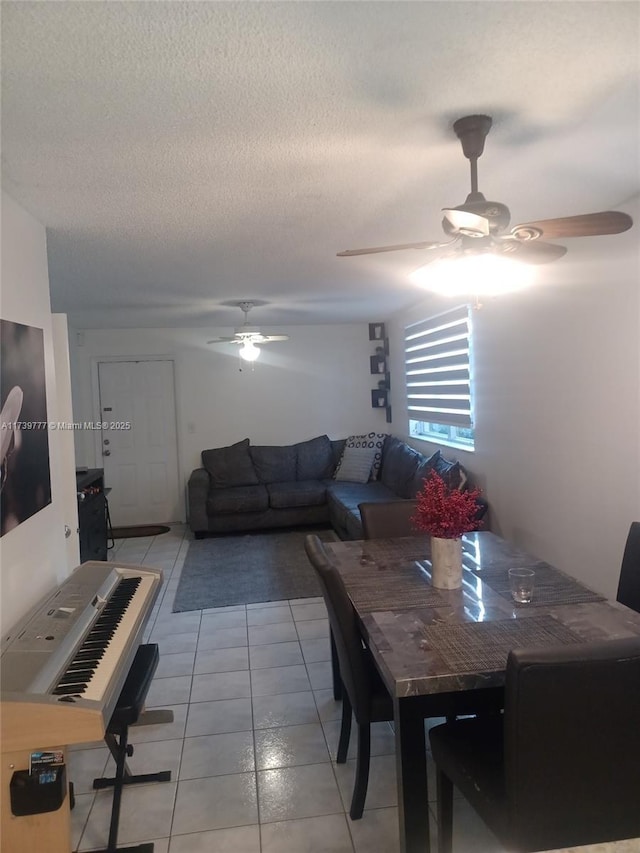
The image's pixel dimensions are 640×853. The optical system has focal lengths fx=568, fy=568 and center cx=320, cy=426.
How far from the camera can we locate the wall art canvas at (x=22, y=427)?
1.91 m

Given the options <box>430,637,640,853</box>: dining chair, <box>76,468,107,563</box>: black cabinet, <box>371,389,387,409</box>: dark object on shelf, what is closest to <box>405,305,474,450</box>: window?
<box>371,389,387,409</box>: dark object on shelf

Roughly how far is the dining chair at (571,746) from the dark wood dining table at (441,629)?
9.0 inches

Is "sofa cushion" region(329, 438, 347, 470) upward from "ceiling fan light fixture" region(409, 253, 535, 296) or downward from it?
downward

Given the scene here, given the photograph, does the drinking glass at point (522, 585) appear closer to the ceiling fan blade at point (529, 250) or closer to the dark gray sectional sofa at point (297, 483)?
the ceiling fan blade at point (529, 250)

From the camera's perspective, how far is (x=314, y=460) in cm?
657

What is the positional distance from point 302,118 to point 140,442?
540 centimetres

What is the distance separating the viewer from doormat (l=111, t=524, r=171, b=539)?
607 cm

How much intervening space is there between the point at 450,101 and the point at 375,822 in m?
2.33

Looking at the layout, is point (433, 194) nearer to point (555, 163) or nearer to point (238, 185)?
point (555, 163)

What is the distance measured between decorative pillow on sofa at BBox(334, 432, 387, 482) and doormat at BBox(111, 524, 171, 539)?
7.01 feet

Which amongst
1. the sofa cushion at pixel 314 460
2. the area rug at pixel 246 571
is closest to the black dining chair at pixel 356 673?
the area rug at pixel 246 571

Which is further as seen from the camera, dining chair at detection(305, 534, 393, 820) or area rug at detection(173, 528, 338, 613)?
area rug at detection(173, 528, 338, 613)

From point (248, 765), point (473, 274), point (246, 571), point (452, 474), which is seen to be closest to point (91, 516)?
point (246, 571)

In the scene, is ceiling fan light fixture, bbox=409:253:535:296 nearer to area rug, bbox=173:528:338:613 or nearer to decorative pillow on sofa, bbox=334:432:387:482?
area rug, bbox=173:528:338:613
